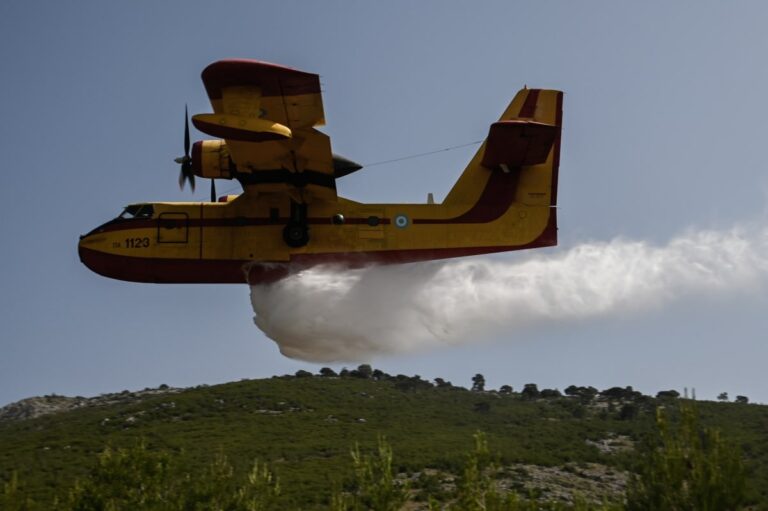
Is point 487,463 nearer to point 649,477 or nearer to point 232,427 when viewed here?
point 649,477

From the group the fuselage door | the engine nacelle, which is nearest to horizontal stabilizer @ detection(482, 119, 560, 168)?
the engine nacelle

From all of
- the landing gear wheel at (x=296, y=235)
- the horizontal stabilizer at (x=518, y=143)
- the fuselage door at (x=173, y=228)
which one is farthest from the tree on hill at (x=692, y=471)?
the fuselage door at (x=173, y=228)

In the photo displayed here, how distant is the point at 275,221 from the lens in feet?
71.7

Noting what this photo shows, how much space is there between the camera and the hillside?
48.4 m

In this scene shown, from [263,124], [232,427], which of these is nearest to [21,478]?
[232,427]

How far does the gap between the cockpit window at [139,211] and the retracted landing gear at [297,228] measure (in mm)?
3288

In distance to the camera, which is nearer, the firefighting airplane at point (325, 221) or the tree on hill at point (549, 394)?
the firefighting airplane at point (325, 221)

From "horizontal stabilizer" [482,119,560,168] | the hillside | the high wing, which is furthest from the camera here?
the hillside

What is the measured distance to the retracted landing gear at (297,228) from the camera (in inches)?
856

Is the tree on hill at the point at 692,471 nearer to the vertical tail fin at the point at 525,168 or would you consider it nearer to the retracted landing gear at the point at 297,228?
the vertical tail fin at the point at 525,168

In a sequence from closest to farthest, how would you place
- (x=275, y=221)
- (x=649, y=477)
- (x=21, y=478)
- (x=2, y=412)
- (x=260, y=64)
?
(x=260, y=64)
(x=649, y=477)
(x=275, y=221)
(x=21, y=478)
(x=2, y=412)

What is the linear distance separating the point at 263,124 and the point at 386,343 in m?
6.25

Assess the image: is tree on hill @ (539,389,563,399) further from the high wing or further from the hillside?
the high wing

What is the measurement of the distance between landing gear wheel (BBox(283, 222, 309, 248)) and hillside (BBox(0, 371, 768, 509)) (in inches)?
893
